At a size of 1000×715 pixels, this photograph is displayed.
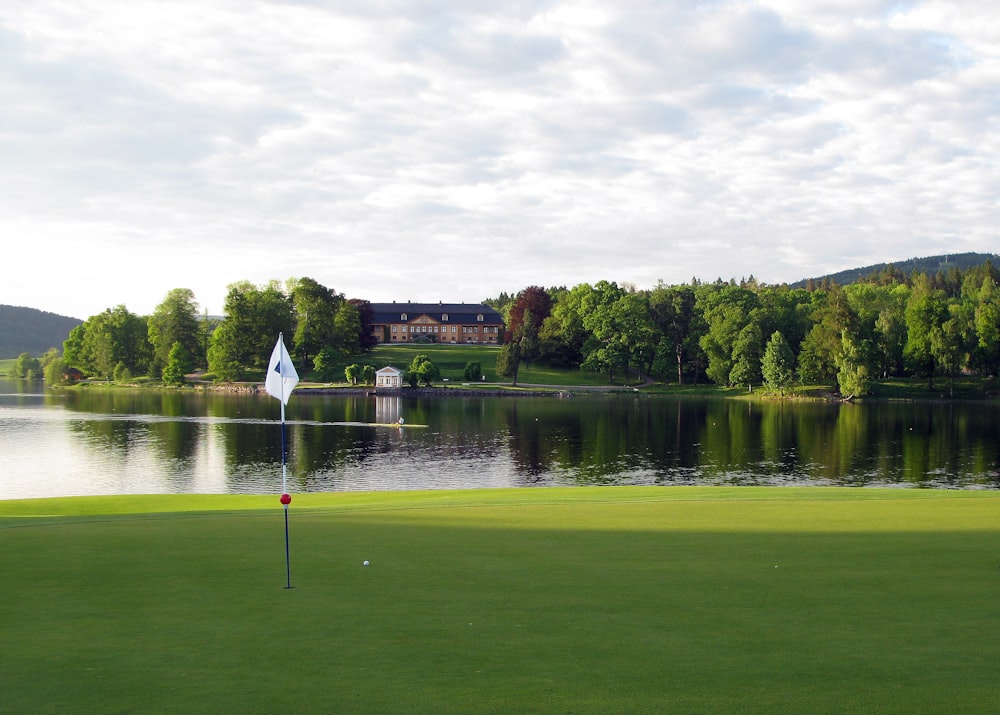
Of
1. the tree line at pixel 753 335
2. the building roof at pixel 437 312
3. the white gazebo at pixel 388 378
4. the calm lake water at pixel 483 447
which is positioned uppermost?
the building roof at pixel 437 312

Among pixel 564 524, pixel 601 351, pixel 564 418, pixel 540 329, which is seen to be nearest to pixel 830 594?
pixel 564 524

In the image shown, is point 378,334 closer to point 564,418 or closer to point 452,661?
point 564,418

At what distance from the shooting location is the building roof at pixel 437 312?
187 m

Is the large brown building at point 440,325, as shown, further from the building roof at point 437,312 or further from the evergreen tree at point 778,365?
the evergreen tree at point 778,365

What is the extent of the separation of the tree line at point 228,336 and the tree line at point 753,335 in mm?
31118

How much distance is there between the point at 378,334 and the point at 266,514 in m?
167

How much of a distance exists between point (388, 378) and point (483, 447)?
68541 mm

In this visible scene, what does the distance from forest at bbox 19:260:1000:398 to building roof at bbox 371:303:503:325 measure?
23.0m

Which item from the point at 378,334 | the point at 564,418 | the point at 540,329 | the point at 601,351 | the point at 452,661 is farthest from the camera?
the point at 378,334

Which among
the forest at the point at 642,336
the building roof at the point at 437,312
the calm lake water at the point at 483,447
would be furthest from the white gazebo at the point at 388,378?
the building roof at the point at 437,312

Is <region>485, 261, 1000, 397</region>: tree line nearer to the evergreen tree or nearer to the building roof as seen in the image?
the evergreen tree

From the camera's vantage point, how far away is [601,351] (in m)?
134

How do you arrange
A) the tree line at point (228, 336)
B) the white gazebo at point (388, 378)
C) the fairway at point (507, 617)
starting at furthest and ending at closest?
the tree line at point (228, 336), the white gazebo at point (388, 378), the fairway at point (507, 617)

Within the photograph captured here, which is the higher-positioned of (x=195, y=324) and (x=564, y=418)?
(x=195, y=324)
